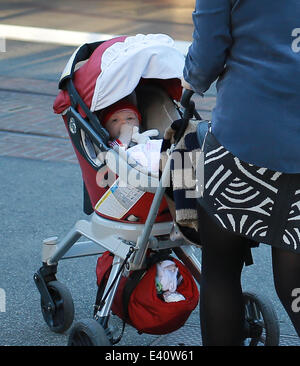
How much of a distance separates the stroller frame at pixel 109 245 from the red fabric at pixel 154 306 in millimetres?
109

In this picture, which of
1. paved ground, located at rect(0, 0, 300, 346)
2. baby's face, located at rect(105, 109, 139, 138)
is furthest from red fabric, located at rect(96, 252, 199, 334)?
baby's face, located at rect(105, 109, 139, 138)

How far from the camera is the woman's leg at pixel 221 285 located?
2.38m

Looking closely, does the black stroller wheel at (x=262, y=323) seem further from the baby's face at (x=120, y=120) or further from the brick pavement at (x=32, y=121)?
the brick pavement at (x=32, y=121)

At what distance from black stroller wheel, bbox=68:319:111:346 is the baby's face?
874mm

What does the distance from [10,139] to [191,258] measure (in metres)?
3.67

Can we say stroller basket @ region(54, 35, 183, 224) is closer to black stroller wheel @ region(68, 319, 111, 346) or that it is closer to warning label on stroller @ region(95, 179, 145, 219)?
warning label on stroller @ region(95, 179, 145, 219)

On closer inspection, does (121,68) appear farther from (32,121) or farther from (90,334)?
(32,121)

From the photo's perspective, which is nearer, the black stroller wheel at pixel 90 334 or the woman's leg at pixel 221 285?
the woman's leg at pixel 221 285

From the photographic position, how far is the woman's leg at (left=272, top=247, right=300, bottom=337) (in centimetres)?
229

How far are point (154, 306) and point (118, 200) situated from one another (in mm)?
455

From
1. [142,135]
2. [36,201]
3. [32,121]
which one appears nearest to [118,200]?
[142,135]

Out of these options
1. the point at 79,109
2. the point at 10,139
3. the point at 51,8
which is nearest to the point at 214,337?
the point at 79,109

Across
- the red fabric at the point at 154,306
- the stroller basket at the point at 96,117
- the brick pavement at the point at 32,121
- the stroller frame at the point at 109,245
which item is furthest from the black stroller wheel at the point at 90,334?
the brick pavement at the point at 32,121

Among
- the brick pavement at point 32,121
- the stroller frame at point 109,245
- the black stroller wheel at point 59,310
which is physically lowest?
the brick pavement at point 32,121
